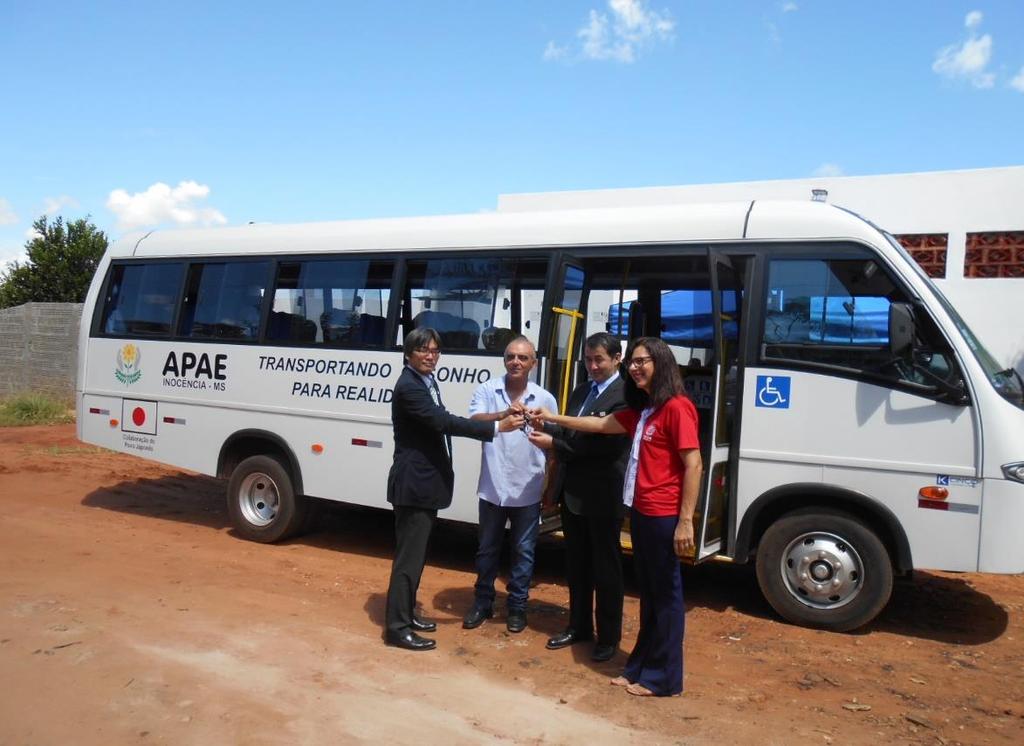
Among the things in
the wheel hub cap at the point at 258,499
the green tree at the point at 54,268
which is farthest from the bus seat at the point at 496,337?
the green tree at the point at 54,268

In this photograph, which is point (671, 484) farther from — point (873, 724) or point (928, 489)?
point (928, 489)

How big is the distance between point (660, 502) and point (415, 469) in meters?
1.55

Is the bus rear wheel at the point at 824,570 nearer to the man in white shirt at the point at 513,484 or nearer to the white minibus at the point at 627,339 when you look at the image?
the white minibus at the point at 627,339

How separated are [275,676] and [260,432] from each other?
12.0 ft

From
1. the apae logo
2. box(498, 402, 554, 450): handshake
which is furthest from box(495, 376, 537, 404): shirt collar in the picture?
the apae logo

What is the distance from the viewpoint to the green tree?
28375 mm

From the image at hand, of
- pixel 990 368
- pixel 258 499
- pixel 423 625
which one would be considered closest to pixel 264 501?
pixel 258 499

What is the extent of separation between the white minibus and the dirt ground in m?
0.63

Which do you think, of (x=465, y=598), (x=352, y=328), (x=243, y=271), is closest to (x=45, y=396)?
(x=243, y=271)

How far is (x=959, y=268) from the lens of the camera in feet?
49.1

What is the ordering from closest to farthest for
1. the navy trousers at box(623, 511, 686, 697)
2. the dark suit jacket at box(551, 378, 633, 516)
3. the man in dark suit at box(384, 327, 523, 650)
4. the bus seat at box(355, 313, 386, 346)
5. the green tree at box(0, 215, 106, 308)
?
the navy trousers at box(623, 511, 686, 697) < the dark suit jacket at box(551, 378, 633, 516) < the man in dark suit at box(384, 327, 523, 650) < the bus seat at box(355, 313, 386, 346) < the green tree at box(0, 215, 106, 308)

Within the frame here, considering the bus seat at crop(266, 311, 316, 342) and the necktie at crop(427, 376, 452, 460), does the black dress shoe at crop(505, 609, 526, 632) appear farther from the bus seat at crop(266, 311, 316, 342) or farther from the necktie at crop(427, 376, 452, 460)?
the bus seat at crop(266, 311, 316, 342)

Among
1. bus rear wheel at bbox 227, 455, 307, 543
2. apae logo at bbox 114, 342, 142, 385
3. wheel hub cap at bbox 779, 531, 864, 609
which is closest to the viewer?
wheel hub cap at bbox 779, 531, 864, 609

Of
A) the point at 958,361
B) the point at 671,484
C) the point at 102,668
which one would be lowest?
the point at 102,668
